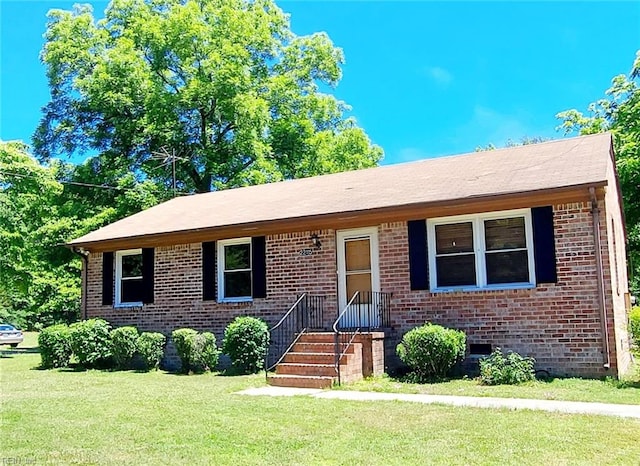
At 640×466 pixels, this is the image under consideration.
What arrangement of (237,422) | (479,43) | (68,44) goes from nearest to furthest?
(237,422)
(479,43)
(68,44)

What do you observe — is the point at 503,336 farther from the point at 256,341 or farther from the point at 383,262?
the point at 256,341

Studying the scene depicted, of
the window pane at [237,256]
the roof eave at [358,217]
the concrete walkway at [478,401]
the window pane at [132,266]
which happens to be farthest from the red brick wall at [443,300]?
the concrete walkway at [478,401]

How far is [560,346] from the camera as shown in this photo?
1042cm

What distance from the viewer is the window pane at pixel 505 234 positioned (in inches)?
435

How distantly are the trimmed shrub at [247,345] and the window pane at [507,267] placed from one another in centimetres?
451

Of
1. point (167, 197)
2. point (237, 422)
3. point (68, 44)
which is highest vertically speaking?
point (68, 44)

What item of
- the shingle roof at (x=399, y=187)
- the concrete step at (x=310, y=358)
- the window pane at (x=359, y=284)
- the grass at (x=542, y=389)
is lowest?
the grass at (x=542, y=389)

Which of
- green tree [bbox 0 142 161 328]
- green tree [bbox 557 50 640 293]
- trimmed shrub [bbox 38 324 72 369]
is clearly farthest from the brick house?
green tree [bbox 0 142 161 328]

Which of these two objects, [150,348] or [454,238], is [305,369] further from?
[150,348]

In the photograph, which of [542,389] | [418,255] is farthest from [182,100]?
[542,389]

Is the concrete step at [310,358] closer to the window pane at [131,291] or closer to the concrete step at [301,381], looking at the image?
the concrete step at [301,381]

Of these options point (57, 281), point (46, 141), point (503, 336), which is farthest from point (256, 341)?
point (46, 141)

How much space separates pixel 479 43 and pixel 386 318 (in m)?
10.5

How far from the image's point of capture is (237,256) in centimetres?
1414
